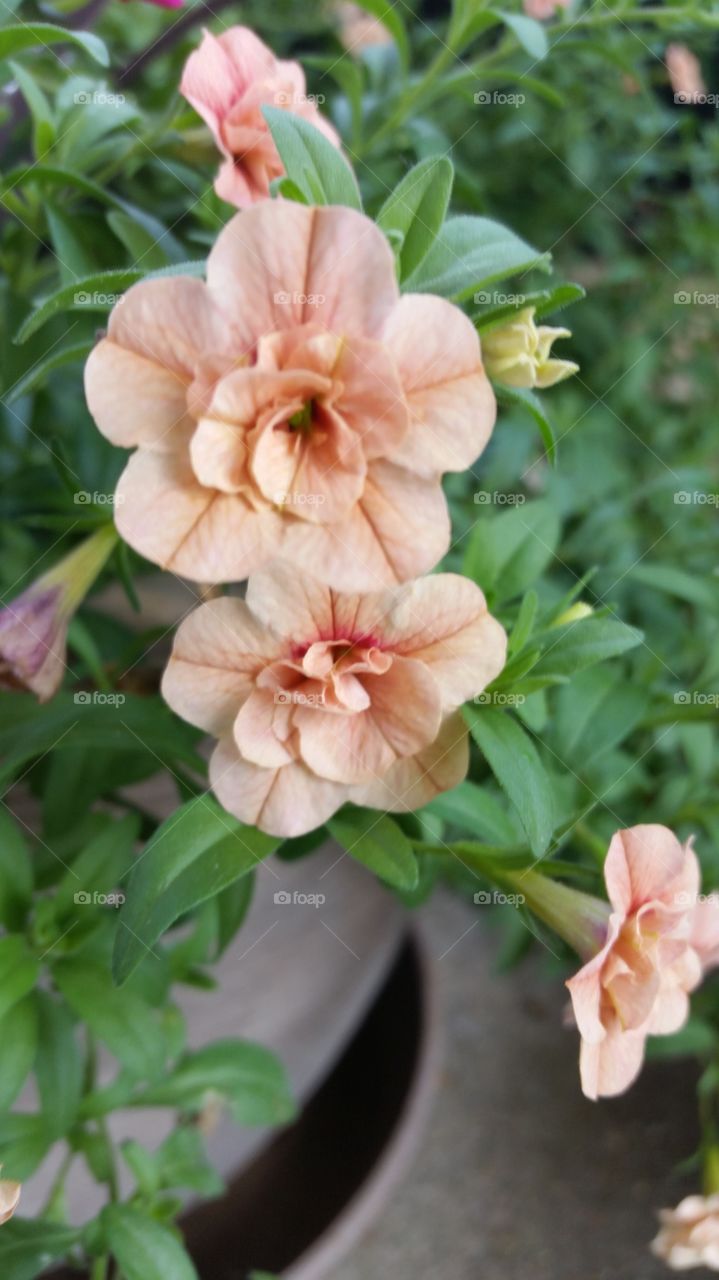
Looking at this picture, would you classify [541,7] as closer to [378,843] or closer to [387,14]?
[387,14]

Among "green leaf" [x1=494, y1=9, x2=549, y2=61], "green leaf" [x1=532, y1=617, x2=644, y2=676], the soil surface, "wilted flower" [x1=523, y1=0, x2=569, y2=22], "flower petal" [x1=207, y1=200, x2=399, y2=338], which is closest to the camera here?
"flower petal" [x1=207, y1=200, x2=399, y2=338]

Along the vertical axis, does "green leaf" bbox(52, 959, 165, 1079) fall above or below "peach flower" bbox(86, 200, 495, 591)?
below

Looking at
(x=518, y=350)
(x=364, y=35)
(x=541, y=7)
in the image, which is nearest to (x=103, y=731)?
(x=518, y=350)

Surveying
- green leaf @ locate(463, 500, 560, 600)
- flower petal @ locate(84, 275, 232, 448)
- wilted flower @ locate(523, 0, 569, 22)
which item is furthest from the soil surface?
wilted flower @ locate(523, 0, 569, 22)

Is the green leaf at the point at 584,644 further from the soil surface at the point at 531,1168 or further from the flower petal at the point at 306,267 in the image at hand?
the soil surface at the point at 531,1168

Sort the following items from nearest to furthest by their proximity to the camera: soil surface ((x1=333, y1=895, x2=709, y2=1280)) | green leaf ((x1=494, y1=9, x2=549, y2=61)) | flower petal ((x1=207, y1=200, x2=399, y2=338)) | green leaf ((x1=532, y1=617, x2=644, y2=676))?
flower petal ((x1=207, y1=200, x2=399, y2=338)) → green leaf ((x1=532, y1=617, x2=644, y2=676)) → green leaf ((x1=494, y1=9, x2=549, y2=61)) → soil surface ((x1=333, y1=895, x2=709, y2=1280))

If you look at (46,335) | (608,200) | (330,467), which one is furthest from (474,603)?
(608,200)

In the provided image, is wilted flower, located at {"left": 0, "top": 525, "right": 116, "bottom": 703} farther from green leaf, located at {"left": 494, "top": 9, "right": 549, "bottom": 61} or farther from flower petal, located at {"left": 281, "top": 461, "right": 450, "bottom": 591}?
green leaf, located at {"left": 494, "top": 9, "right": 549, "bottom": 61}
